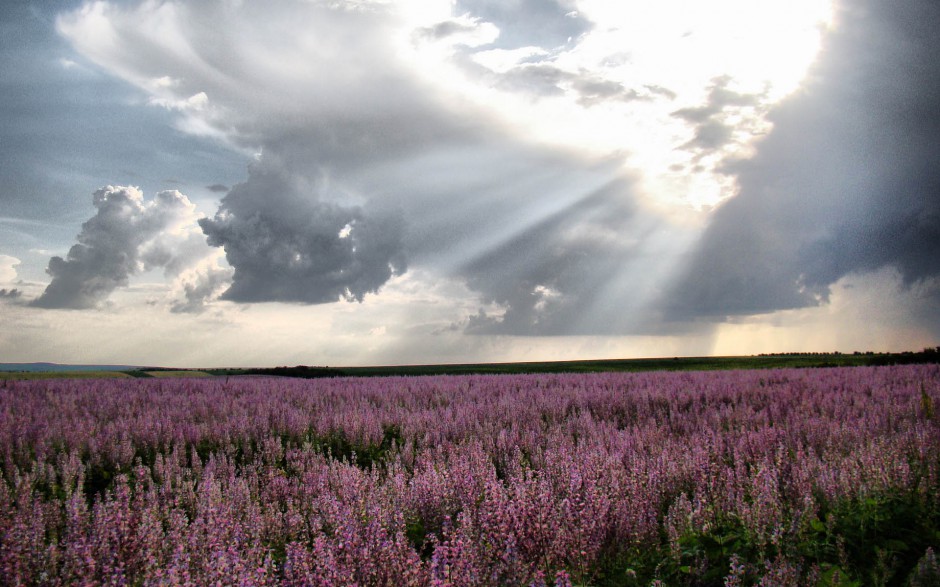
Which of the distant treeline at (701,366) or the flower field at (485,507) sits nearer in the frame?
the flower field at (485,507)

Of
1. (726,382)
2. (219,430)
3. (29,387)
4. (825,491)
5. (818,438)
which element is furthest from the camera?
(29,387)

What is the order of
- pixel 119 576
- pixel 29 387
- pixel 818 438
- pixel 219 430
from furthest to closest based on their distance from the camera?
1. pixel 29 387
2. pixel 219 430
3. pixel 818 438
4. pixel 119 576

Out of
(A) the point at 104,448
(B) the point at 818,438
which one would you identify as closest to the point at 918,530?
(B) the point at 818,438

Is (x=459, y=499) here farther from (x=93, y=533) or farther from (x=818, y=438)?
(x=818, y=438)

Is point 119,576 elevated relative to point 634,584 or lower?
elevated

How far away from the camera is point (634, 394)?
38.8 ft

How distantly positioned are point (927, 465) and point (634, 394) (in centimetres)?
660

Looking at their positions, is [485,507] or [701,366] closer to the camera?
[485,507]

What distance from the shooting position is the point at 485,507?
3332mm

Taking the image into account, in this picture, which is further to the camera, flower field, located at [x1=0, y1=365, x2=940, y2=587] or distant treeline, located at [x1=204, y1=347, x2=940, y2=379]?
distant treeline, located at [x1=204, y1=347, x2=940, y2=379]

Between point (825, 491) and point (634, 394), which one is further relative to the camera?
point (634, 394)

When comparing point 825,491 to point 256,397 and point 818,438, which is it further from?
point 256,397

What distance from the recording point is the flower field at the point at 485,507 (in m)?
2.82

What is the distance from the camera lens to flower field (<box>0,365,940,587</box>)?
282 cm
